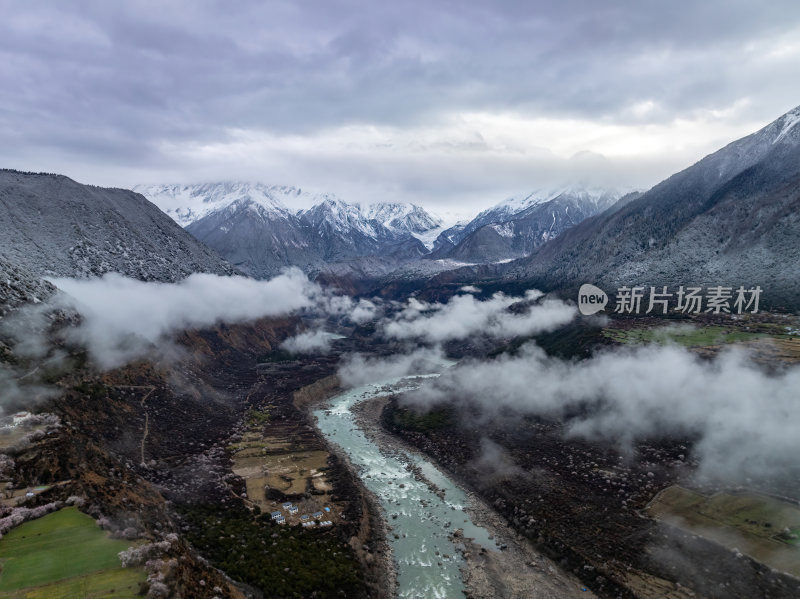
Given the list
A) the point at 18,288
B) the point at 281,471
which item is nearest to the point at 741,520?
the point at 281,471

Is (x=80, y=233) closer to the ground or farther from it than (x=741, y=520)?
farther from it

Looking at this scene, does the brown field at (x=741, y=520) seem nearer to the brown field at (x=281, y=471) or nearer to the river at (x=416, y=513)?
the river at (x=416, y=513)

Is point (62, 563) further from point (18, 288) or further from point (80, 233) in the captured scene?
point (80, 233)

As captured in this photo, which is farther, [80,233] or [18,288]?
[80,233]

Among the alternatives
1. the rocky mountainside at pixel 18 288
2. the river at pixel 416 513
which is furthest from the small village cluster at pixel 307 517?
the rocky mountainside at pixel 18 288

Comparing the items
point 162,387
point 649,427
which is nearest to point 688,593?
point 649,427

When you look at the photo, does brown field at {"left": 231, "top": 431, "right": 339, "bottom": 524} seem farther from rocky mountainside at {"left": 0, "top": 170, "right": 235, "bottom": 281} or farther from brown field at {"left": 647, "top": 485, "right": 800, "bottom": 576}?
rocky mountainside at {"left": 0, "top": 170, "right": 235, "bottom": 281}
